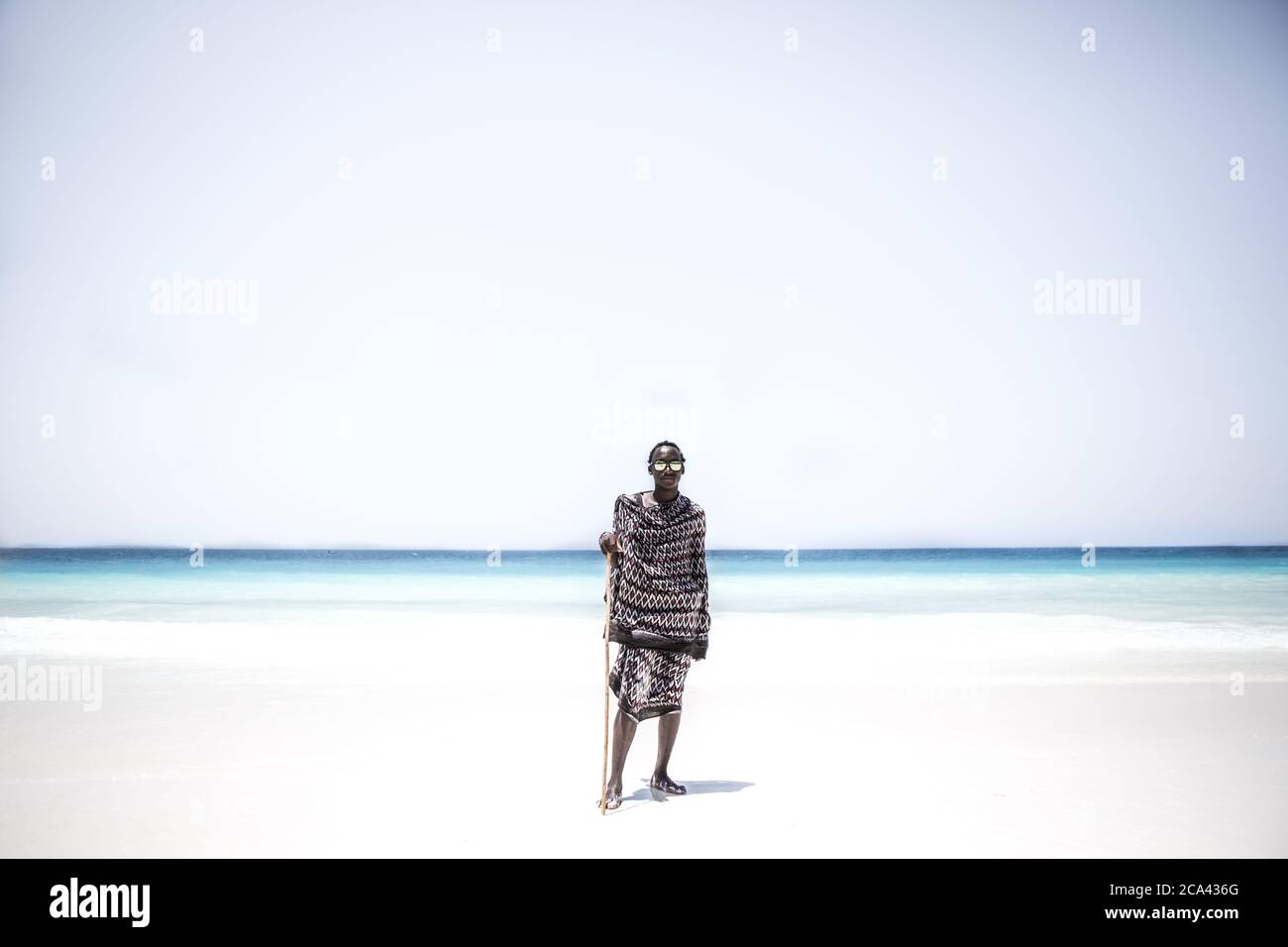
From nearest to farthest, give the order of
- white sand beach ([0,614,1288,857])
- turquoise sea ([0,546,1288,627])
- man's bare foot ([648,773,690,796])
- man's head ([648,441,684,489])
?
white sand beach ([0,614,1288,857])
man's head ([648,441,684,489])
man's bare foot ([648,773,690,796])
turquoise sea ([0,546,1288,627])

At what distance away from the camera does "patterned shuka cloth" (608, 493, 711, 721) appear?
15.1ft

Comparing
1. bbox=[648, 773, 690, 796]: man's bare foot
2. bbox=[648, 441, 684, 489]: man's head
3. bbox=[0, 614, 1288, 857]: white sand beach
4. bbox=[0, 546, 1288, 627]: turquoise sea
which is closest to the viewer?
bbox=[0, 614, 1288, 857]: white sand beach

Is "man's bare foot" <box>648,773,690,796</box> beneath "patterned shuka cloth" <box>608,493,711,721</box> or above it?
beneath

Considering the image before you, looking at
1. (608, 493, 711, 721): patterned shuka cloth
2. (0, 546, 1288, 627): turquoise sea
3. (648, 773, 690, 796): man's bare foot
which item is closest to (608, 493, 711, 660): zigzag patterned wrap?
(608, 493, 711, 721): patterned shuka cloth

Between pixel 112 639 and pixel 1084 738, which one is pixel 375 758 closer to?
pixel 1084 738

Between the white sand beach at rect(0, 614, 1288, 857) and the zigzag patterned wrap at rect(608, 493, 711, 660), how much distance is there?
83 cm

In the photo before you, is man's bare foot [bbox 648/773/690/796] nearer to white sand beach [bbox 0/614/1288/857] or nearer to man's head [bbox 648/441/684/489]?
white sand beach [bbox 0/614/1288/857]

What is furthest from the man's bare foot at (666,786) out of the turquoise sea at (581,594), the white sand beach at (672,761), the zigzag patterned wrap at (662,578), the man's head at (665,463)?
the turquoise sea at (581,594)

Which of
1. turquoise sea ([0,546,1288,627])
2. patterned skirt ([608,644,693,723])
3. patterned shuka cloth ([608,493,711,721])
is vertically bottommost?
turquoise sea ([0,546,1288,627])

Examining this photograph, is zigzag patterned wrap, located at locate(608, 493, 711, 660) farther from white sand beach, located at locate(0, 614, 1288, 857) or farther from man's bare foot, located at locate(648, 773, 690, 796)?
white sand beach, located at locate(0, 614, 1288, 857)

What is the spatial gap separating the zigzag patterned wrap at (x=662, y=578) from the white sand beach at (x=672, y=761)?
0.83 metres

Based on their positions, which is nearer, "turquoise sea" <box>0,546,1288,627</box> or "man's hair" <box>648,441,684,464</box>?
"man's hair" <box>648,441,684,464</box>
